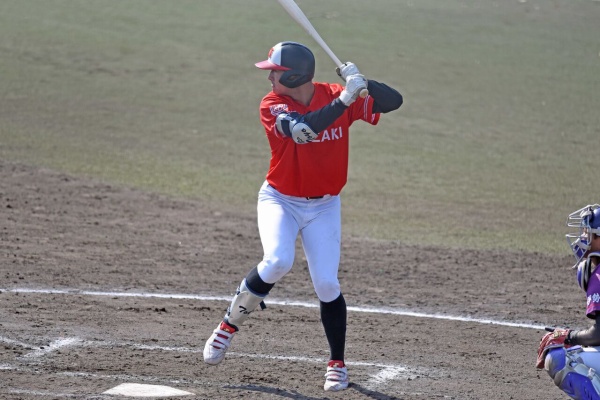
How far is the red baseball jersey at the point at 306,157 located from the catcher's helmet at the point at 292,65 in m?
0.14

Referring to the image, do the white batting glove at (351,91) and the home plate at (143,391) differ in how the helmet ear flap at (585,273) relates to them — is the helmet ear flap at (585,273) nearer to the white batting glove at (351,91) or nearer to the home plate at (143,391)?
the white batting glove at (351,91)

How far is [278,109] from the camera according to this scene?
5586mm

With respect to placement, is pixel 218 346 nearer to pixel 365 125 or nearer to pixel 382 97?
pixel 382 97

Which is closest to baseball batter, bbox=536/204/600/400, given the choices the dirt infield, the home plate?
the dirt infield

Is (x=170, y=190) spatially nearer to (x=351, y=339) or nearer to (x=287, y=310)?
(x=287, y=310)

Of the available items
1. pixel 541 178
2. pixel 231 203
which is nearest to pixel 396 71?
pixel 541 178

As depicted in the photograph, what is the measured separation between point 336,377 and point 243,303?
2.20 ft

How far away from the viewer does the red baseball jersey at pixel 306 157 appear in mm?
5617

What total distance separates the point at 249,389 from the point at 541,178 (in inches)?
378

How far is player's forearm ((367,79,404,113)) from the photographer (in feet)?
19.0

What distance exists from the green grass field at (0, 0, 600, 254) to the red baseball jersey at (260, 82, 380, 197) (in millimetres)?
5281

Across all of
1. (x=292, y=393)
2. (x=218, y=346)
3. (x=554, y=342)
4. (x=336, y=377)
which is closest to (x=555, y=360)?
(x=554, y=342)

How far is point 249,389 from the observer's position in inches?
214

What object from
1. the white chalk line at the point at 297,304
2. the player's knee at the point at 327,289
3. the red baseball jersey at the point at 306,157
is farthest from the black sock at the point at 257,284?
the white chalk line at the point at 297,304
